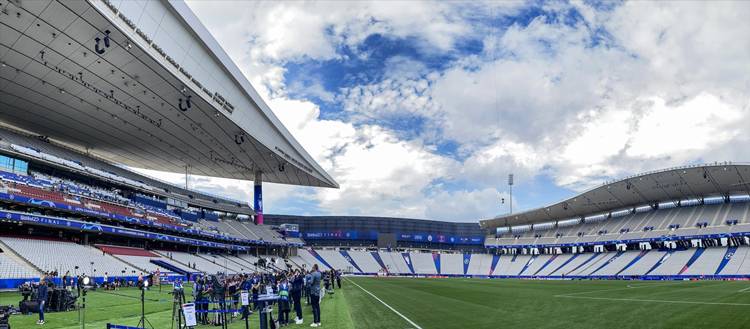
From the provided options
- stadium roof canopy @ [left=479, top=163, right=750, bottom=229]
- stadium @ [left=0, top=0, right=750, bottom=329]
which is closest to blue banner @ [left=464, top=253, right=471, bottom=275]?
stadium @ [left=0, top=0, right=750, bottom=329]

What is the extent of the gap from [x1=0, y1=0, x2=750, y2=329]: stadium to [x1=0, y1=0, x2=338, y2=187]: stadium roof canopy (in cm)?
17

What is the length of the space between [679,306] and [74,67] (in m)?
36.1

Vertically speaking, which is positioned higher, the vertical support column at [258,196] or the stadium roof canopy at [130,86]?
the stadium roof canopy at [130,86]

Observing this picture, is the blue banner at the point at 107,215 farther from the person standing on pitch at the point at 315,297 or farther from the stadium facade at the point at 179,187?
the person standing on pitch at the point at 315,297

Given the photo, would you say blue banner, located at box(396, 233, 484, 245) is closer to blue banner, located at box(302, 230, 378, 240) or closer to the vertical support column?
blue banner, located at box(302, 230, 378, 240)

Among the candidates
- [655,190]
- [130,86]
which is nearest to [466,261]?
[655,190]

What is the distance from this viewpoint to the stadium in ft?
53.3

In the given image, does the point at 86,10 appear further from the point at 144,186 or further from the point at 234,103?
the point at 144,186

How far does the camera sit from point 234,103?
137ft

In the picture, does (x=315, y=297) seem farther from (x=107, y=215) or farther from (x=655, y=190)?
(x=655, y=190)

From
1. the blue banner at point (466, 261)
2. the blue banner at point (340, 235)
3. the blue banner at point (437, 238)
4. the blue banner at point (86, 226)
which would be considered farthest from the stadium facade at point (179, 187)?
the blue banner at point (437, 238)

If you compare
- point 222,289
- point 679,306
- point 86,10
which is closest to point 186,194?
point 86,10

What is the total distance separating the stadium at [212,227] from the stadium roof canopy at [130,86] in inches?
6.6

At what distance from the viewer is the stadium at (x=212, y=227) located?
1623 cm
